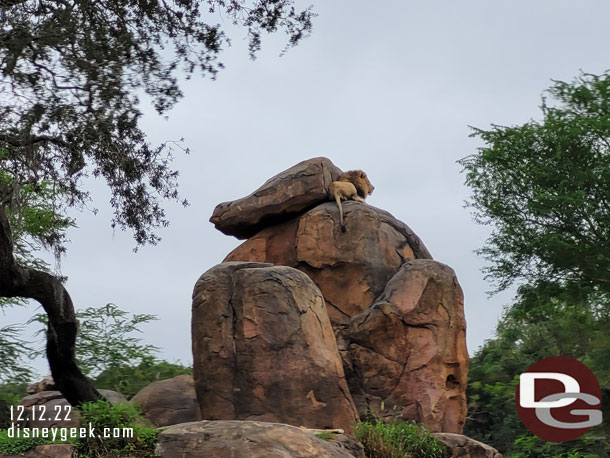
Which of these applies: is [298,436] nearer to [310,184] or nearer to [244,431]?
[244,431]

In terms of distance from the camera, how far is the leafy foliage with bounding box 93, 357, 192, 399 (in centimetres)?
2059

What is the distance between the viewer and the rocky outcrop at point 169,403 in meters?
15.5

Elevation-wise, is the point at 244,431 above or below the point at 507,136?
below

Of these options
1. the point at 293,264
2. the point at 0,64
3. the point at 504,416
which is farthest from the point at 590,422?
the point at 0,64

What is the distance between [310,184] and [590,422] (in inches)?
415

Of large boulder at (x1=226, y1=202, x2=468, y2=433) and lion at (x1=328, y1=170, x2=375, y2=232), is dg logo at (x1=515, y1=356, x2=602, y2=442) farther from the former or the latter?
large boulder at (x1=226, y1=202, x2=468, y2=433)

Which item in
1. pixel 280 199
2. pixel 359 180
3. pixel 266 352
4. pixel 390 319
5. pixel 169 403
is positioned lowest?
pixel 169 403

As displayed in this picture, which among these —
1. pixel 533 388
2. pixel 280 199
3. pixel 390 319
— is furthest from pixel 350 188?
pixel 533 388

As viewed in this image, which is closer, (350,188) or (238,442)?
(238,442)

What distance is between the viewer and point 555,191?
24.3 m

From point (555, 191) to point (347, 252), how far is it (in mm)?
9326

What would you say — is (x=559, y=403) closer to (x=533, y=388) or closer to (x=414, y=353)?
(x=533, y=388)

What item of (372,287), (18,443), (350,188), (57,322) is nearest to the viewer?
(18,443)

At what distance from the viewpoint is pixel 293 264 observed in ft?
58.3
